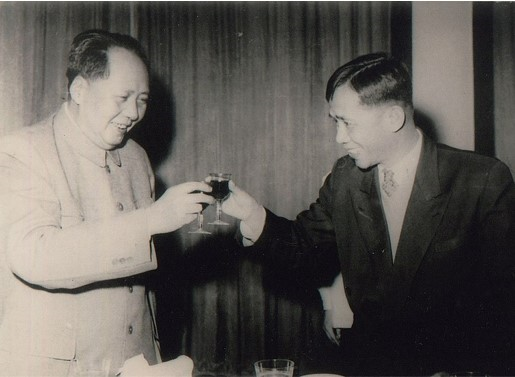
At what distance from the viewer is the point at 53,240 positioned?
1640mm

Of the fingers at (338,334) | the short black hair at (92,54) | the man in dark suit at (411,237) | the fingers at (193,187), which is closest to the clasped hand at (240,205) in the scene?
the man in dark suit at (411,237)

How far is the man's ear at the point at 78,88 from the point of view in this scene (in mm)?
1942

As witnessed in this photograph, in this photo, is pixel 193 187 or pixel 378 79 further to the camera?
pixel 378 79

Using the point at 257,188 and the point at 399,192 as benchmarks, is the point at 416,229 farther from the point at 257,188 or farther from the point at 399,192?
the point at 257,188

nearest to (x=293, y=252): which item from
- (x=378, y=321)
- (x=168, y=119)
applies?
(x=378, y=321)

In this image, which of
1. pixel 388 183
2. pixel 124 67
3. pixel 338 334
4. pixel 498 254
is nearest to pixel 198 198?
pixel 124 67

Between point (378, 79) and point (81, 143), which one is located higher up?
point (378, 79)

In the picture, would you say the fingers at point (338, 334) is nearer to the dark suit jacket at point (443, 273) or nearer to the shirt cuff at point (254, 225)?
the dark suit jacket at point (443, 273)

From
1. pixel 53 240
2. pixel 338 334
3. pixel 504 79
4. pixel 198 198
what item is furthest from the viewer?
pixel 504 79

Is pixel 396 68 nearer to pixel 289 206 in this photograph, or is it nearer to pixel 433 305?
pixel 433 305

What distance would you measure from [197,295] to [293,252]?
1.77 metres

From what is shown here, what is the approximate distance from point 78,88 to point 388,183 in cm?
128

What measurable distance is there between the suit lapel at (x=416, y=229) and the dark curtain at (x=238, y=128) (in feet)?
6.13

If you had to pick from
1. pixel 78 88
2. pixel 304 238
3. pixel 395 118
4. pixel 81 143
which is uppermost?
pixel 78 88
